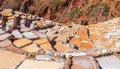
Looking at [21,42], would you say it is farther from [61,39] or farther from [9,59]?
[9,59]

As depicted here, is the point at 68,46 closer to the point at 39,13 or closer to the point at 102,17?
the point at 102,17

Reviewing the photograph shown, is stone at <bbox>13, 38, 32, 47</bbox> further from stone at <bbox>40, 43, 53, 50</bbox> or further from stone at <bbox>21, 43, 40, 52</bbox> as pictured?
stone at <bbox>40, 43, 53, 50</bbox>

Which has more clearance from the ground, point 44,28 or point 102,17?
point 44,28

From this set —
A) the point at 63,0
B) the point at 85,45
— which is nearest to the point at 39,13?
the point at 63,0

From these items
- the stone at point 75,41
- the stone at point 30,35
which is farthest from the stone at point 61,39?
the stone at point 30,35

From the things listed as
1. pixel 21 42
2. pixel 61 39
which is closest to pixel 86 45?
pixel 61 39

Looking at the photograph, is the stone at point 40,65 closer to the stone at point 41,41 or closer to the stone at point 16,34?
the stone at point 41,41

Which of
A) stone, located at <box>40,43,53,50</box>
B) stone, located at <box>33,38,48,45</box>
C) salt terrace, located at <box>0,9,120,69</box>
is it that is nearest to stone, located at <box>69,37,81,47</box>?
salt terrace, located at <box>0,9,120,69</box>
